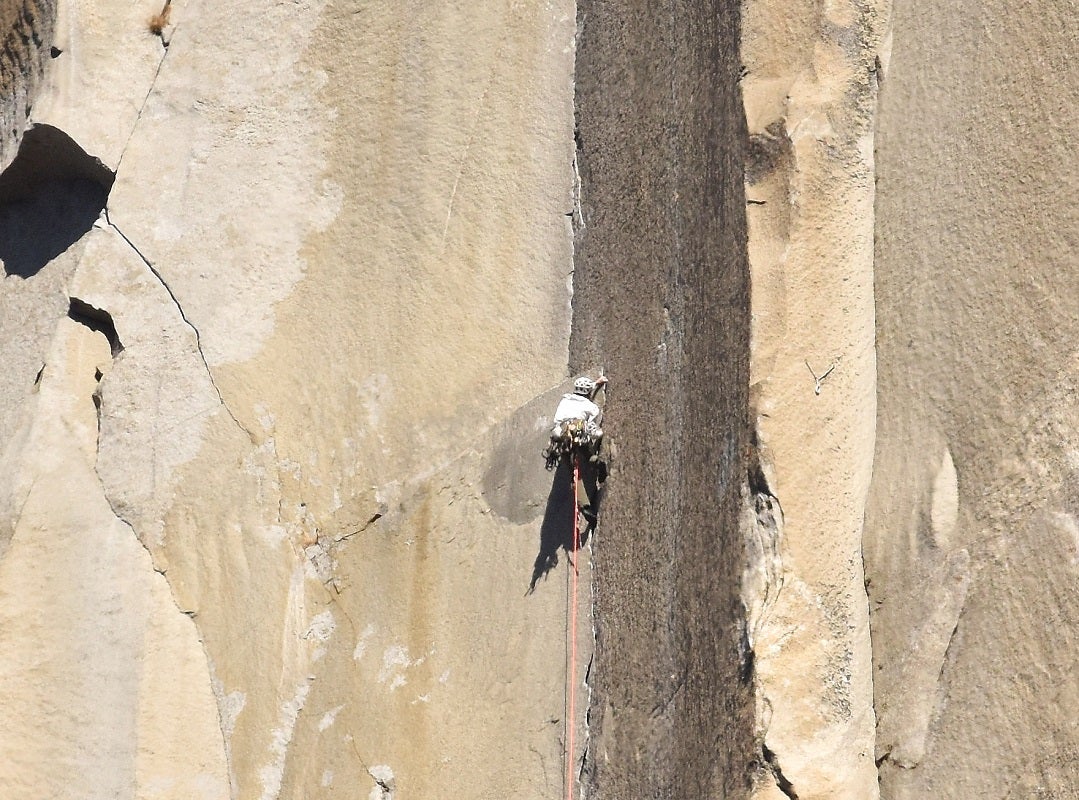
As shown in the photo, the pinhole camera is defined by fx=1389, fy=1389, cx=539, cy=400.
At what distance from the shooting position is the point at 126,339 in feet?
11.4

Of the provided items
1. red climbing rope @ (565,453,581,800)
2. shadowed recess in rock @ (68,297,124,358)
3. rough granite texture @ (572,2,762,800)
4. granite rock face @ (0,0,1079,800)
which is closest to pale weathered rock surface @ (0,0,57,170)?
granite rock face @ (0,0,1079,800)

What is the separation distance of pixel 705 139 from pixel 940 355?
24.3 inches

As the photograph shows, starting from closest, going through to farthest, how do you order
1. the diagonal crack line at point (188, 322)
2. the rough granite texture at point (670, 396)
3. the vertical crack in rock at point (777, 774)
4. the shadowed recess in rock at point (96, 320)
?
the vertical crack in rock at point (777, 774)
the rough granite texture at point (670, 396)
the diagonal crack line at point (188, 322)
the shadowed recess in rock at point (96, 320)

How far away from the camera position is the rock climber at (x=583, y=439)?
284 centimetres

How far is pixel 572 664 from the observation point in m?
2.85

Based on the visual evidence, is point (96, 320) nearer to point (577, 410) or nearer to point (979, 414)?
point (577, 410)

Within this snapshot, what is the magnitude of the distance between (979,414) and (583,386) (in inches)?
34.8

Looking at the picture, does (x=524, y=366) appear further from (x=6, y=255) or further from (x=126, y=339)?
(x=6, y=255)

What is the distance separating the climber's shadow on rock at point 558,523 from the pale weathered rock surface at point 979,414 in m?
0.68

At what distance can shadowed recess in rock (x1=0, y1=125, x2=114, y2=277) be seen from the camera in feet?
12.1

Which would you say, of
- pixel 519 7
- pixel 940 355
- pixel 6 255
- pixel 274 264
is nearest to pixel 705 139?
pixel 940 355

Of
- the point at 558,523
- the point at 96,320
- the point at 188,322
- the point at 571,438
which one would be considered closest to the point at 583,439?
the point at 571,438

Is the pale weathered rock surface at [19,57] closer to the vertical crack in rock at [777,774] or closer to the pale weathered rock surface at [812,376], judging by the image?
the pale weathered rock surface at [812,376]

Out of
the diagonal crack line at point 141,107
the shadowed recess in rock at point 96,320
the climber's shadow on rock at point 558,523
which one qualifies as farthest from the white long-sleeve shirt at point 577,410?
the diagonal crack line at point 141,107
